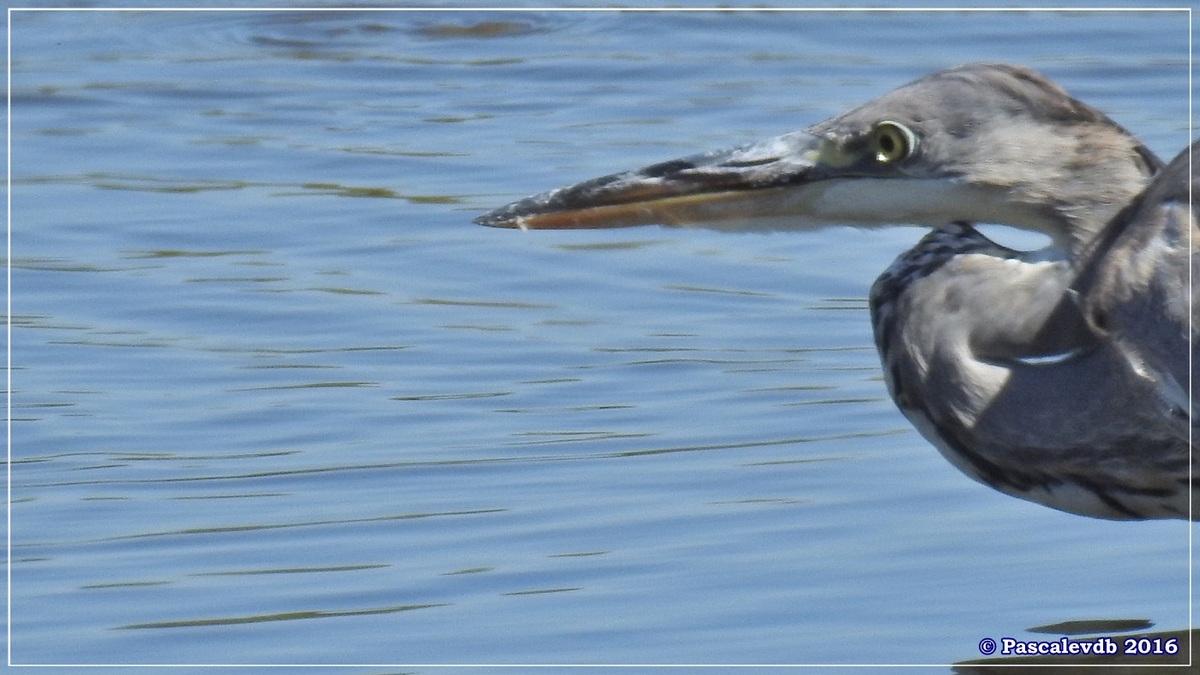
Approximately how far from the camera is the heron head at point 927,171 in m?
4.35

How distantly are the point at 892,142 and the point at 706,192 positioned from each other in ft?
1.30

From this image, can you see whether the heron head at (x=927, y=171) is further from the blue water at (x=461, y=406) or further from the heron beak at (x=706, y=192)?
the blue water at (x=461, y=406)

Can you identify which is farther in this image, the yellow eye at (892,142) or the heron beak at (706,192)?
the heron beak at (706,192)

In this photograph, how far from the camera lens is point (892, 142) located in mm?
4422

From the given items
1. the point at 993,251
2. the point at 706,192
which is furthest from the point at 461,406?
the point at 993,251

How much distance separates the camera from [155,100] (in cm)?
897

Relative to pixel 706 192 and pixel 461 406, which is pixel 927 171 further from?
pixel 461 406

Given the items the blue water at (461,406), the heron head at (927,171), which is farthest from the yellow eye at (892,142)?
the blue water at (461,406)

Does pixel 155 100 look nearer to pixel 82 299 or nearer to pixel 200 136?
pixel 200 136

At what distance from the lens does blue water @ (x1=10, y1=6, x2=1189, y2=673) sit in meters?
4.36

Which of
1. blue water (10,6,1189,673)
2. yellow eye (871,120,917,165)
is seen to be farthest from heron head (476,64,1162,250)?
blue water (10,6,1189,673)

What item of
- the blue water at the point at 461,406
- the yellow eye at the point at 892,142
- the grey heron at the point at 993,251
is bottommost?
the blue water at the point at 461,406

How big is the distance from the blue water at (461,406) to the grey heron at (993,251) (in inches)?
11.3

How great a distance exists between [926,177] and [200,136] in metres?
4.44
